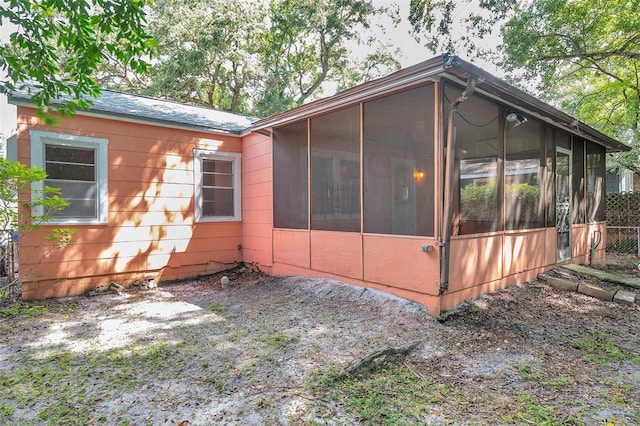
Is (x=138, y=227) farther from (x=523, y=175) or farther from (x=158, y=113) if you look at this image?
(x=523, y=175)

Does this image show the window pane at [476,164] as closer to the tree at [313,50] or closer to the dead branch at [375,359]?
the dead branch at [375,359]

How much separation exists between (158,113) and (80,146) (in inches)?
59.7

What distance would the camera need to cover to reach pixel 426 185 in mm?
4062

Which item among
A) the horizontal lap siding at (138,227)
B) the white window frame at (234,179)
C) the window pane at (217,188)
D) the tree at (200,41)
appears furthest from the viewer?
the tree at (200,41)

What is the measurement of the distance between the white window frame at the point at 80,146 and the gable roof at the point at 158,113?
428 millimetres

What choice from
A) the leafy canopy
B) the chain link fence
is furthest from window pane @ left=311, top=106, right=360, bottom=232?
the leafy canopy

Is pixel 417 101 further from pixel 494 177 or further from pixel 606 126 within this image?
pixel 606 126

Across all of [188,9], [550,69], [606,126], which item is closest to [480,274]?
[550,69]

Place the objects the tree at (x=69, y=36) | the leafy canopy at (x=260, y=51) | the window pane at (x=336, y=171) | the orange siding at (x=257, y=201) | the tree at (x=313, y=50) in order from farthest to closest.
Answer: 1. the tree at (x=313, y=50)
2. the leafy canopy at (x=260, y=51)
3. the orange siding at (x=257, y=201)
4. the window pane at (x=336, y=171)
5. the tree at (x=69, y=36)

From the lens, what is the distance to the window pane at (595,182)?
24.5 ft

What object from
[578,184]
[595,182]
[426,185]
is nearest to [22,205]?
[426,185]

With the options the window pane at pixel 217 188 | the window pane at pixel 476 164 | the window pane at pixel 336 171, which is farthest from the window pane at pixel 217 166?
the window pane at pixel 476 164

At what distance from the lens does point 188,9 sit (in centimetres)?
1404

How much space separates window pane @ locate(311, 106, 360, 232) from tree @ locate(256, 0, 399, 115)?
9.97 m
